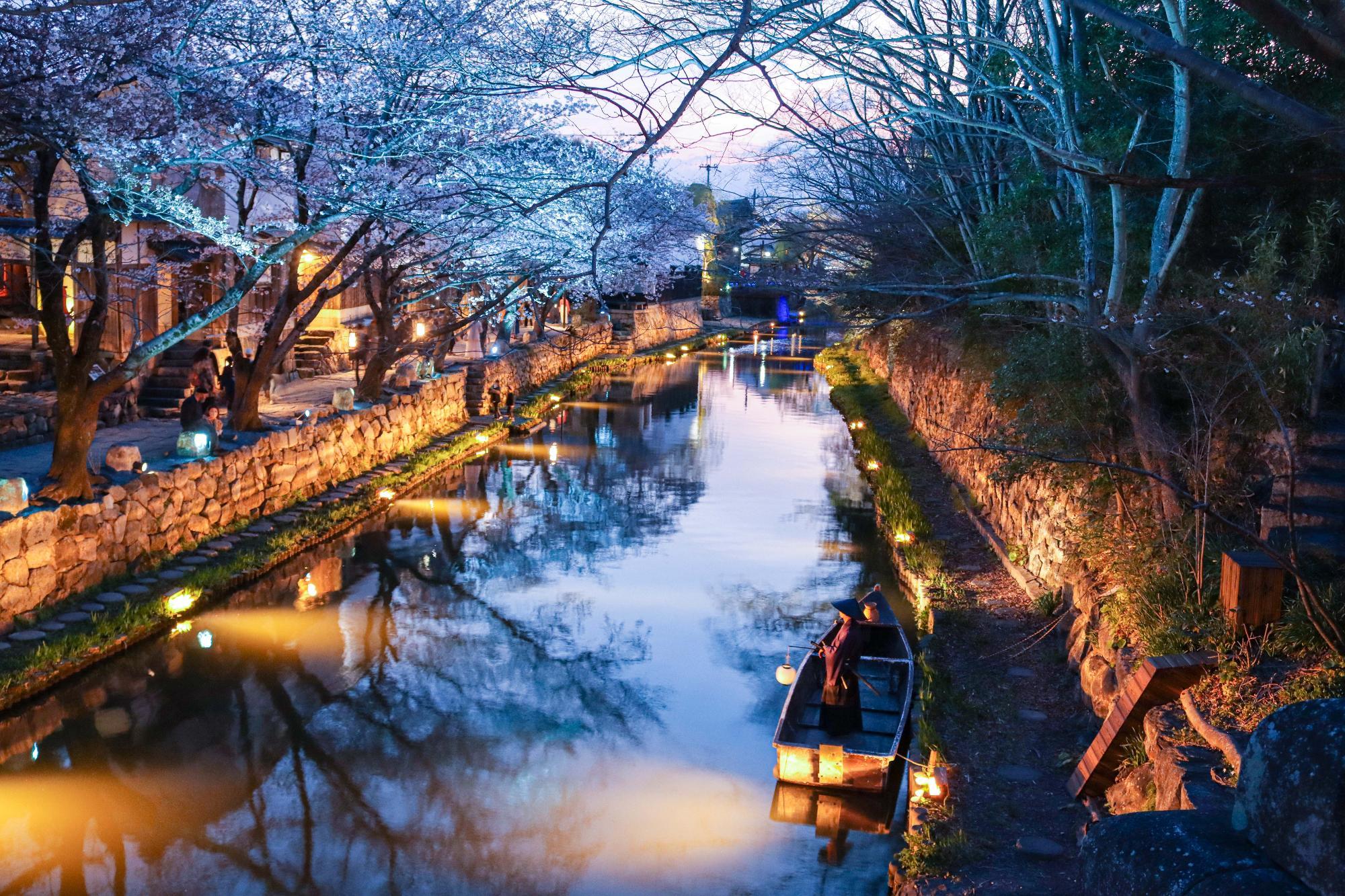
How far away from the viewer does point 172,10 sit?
13016 millimetres

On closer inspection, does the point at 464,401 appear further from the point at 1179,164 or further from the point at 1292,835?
the point at 1292,835

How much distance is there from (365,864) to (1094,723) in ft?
21.3

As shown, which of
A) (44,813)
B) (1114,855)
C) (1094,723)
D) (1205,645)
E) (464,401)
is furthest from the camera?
(464,401)

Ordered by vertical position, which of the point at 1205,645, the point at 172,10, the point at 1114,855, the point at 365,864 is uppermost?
the point at 172,10

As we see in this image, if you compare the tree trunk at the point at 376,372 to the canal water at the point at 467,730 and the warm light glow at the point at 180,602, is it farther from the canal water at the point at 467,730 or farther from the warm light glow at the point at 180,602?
the warm light glow at the point at 180,602

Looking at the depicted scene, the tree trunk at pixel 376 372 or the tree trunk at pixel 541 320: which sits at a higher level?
the tree trunk at pixel 541 320

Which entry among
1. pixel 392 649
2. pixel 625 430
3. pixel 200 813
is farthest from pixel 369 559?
pixel 625 430

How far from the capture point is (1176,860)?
2.52 meters

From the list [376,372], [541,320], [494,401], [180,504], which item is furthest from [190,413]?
[541,320]

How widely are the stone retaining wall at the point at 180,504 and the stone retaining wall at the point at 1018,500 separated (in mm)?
9816

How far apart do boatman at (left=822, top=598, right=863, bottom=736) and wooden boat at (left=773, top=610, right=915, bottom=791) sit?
9 centimetres

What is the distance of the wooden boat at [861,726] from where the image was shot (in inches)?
399

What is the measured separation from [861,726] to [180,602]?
28.1 feet

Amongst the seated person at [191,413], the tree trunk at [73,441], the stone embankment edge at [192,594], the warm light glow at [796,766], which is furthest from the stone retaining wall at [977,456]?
the seated person at [191,413]
